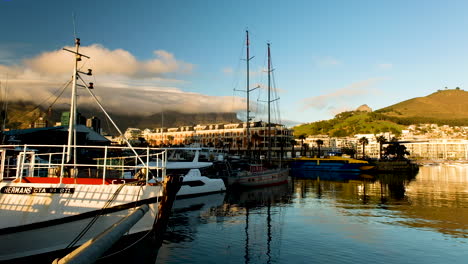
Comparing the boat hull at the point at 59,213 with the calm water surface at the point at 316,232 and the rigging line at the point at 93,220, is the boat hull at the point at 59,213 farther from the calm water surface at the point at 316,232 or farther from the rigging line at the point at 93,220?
the calm water surface at the point at 316,232

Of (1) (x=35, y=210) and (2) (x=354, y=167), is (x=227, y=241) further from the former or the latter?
(2) (x=354, y=167)

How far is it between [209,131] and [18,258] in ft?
572

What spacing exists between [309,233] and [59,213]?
48.7 ft

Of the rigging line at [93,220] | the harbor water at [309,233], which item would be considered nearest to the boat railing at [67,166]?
the rigging line at [93,220]

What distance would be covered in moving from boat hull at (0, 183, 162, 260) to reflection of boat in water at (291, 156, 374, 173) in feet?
260

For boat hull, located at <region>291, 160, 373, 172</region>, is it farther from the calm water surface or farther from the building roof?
the building roof

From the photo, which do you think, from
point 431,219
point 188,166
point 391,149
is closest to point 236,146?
point 391,149

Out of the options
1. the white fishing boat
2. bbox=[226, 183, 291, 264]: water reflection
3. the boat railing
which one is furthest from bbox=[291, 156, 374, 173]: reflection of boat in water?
the boat railing

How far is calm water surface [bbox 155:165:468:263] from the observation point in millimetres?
15883

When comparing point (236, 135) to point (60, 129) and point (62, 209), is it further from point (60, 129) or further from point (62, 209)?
point (62, 209)

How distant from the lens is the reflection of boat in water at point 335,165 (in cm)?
8494

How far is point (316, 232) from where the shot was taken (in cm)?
2072

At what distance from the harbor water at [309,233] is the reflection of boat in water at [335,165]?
51691 millimetres

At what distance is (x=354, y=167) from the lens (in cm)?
8481
